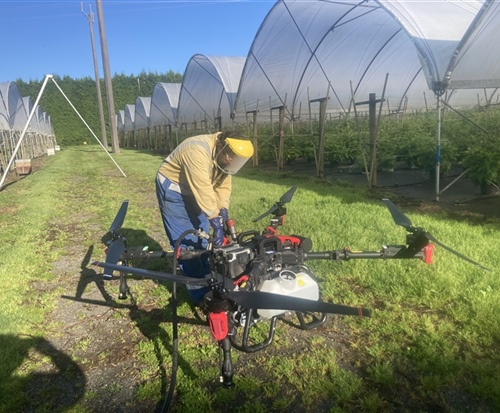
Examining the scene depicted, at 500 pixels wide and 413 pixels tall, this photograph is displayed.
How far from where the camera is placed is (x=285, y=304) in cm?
167

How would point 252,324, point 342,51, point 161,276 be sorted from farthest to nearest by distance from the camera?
point 342,51 < point 252,324 < point 161,276

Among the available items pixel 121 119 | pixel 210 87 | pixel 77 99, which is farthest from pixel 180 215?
pixel 77 99

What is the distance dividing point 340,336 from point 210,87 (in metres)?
19.2

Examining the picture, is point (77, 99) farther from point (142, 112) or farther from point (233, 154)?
point (233, 154)

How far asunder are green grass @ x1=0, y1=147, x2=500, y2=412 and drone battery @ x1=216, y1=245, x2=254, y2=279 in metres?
0.82

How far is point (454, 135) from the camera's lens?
8.95 meters

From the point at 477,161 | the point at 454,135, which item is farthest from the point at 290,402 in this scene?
the point at 454,135

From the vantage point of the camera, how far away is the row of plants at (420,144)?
7.08m

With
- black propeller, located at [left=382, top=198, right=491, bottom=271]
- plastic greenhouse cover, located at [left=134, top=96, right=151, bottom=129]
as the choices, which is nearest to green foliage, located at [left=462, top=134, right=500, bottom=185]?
black propeller, located at [left=382, top=198, right=491, bottom=271]

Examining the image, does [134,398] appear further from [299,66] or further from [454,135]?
[299,66]

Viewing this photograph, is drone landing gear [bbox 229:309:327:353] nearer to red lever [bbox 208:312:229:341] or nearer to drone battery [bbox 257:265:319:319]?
drone battery [bbox 257:265:319:319]

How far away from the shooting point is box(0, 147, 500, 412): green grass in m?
2.37

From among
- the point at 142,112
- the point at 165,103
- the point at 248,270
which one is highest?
the point at 165,103

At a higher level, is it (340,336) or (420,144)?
(420,144)
